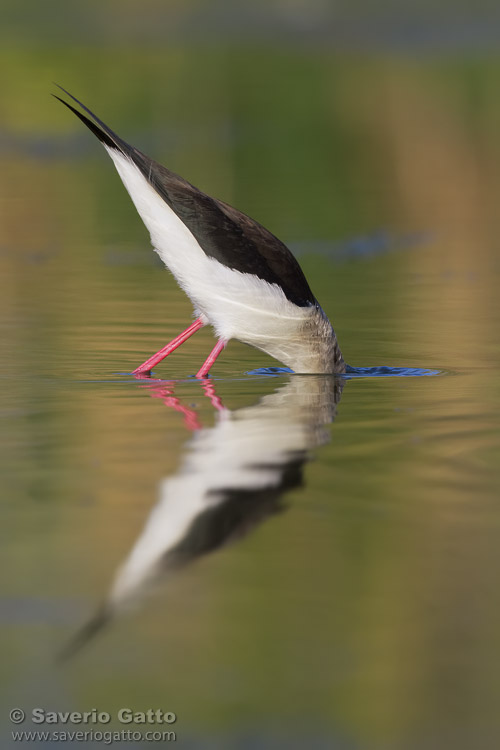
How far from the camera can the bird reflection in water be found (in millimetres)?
4590

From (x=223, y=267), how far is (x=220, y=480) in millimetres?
2329

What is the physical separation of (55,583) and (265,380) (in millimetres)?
3800

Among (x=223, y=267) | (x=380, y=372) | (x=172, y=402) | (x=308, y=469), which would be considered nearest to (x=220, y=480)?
(x=308, y=469)

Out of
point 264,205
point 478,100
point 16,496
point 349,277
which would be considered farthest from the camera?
point 478,100

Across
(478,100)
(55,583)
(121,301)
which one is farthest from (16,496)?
(478,100)

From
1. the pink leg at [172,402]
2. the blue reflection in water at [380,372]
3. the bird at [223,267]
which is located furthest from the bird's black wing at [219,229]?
the pink leg at [172,402]

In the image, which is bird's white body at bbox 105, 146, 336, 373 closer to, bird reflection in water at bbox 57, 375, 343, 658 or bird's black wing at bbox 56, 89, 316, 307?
bird's black wing at bbox 56, 89, 316, 307

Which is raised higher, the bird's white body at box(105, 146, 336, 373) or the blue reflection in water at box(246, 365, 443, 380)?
the bird's white body at box(105, 146, 336, 373)

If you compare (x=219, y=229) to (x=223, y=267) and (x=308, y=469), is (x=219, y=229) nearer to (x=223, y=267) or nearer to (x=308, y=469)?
(x=223, y=267)

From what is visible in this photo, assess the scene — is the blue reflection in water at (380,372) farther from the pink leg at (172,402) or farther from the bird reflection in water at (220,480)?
the pink leg at (172,402)

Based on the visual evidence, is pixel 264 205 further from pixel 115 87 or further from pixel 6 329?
pixel 115 87

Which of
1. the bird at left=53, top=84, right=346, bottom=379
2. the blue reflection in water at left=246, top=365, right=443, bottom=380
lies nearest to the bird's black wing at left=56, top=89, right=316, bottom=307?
the bird at left=53, top=84, right=346, bottom=379

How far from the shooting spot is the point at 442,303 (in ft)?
35.6

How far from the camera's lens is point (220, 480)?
5590 mm
